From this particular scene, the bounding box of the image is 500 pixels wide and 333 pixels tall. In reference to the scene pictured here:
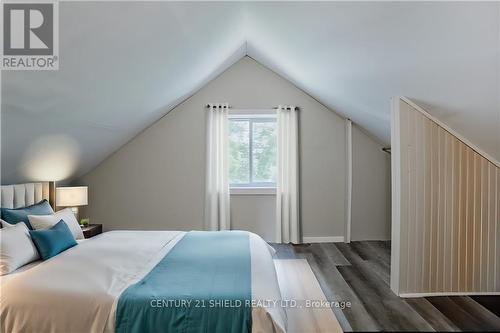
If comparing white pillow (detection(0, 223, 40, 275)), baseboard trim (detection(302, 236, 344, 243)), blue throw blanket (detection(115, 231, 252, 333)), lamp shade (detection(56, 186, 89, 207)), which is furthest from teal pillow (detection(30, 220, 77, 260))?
baseboard trim (detection(302, 236, 344, 243))

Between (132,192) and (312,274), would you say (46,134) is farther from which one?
(312,274)

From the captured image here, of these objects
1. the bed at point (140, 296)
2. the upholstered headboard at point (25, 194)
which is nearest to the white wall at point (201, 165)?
the upholstered headboard at point (25, 194)

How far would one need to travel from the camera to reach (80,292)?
1854 mm

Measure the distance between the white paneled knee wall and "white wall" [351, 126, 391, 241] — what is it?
204cm

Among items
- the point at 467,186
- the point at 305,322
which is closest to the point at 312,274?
the point at 305,322

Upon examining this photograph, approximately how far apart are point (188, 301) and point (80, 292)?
1.96 feet

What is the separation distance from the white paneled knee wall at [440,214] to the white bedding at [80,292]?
58.9 inches

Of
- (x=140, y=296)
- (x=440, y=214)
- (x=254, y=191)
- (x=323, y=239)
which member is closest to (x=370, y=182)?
(x=323, y=239)

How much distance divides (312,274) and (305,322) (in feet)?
3.64

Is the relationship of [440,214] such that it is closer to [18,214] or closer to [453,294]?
[453,294]

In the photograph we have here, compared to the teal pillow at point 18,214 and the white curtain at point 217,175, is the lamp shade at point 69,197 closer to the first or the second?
the teal pillow at point 18,214

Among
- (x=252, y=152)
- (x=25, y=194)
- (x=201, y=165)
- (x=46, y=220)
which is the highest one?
(x=252, y=152)

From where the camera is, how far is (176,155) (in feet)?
16.9

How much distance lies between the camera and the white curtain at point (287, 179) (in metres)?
5.03
